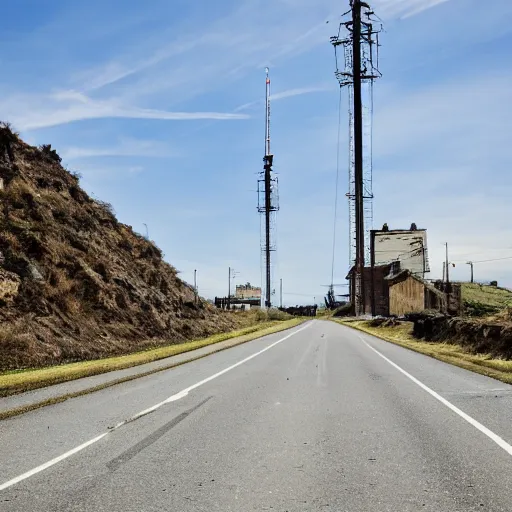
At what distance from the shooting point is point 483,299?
48906 millimetres

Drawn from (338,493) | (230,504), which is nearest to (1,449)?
(230,504)

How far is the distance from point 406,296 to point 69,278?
4289 cm

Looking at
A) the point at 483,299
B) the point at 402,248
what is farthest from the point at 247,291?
the point at 483,299

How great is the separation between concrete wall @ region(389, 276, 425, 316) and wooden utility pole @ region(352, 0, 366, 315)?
797 cm

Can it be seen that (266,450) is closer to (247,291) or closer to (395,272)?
(395,272)

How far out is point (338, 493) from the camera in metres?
5.66

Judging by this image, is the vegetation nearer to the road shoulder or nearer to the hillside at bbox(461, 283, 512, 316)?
the road shoulder

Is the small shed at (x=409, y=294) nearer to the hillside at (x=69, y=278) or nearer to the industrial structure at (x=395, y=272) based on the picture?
the industrial structure at (x=395, y=272)

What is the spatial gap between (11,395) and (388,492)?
29.8 feet

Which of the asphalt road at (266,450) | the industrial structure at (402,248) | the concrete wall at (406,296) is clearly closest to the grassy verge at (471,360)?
the asphalt road at (266,450)

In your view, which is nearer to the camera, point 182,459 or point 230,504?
point 230,504

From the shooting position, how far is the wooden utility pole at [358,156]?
238 ft

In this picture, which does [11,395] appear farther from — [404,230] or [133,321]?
[404,230]

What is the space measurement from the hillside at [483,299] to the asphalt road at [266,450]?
105 feet
